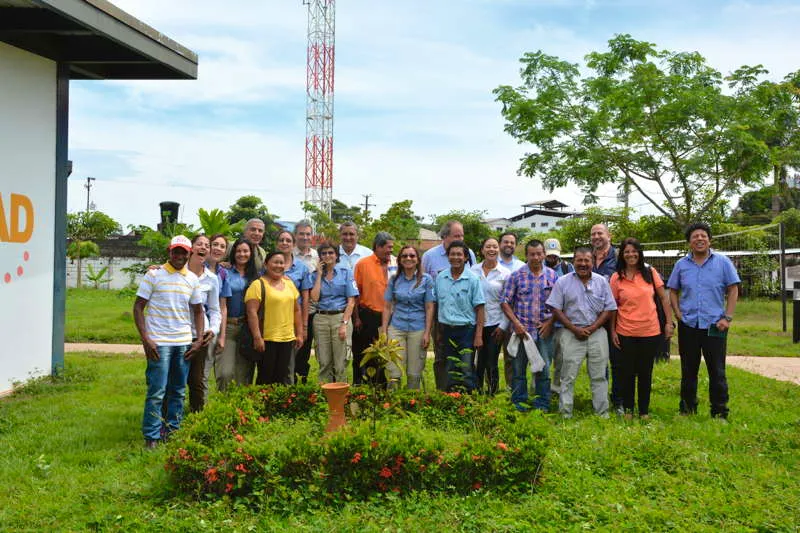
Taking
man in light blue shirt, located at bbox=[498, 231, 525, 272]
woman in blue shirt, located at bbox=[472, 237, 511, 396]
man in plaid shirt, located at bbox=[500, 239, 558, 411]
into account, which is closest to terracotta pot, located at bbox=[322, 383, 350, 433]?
woman in blue shirt, located at bbox=[472, 237, 511, 396]

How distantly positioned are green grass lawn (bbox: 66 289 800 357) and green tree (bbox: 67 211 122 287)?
24.3 feet

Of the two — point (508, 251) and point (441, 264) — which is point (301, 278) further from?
point (508, 251)

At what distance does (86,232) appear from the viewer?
34469mm

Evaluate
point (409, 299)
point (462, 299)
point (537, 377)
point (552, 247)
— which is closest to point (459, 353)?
point (462, 299)

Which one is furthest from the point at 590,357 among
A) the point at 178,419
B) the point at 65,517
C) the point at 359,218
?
the point at 359,218

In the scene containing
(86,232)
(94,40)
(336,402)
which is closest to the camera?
(336,402)

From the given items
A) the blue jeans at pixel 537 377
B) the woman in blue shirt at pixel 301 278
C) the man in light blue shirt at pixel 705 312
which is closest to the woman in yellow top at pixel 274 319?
the woman in blue shirt at pixel 301 278

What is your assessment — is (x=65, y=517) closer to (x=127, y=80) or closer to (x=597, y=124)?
(x=127, y=80)

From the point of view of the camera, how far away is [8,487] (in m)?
4.62

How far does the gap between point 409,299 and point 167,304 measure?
2259 mm

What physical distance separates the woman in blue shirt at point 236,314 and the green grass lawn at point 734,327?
701 cm

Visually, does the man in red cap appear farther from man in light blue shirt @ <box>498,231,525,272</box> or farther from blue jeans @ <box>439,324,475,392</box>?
man in light blue shirt @ <box>498,231,525,272</box>

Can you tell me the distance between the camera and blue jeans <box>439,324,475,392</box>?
6484 mm

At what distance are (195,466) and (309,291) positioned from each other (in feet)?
8.87
